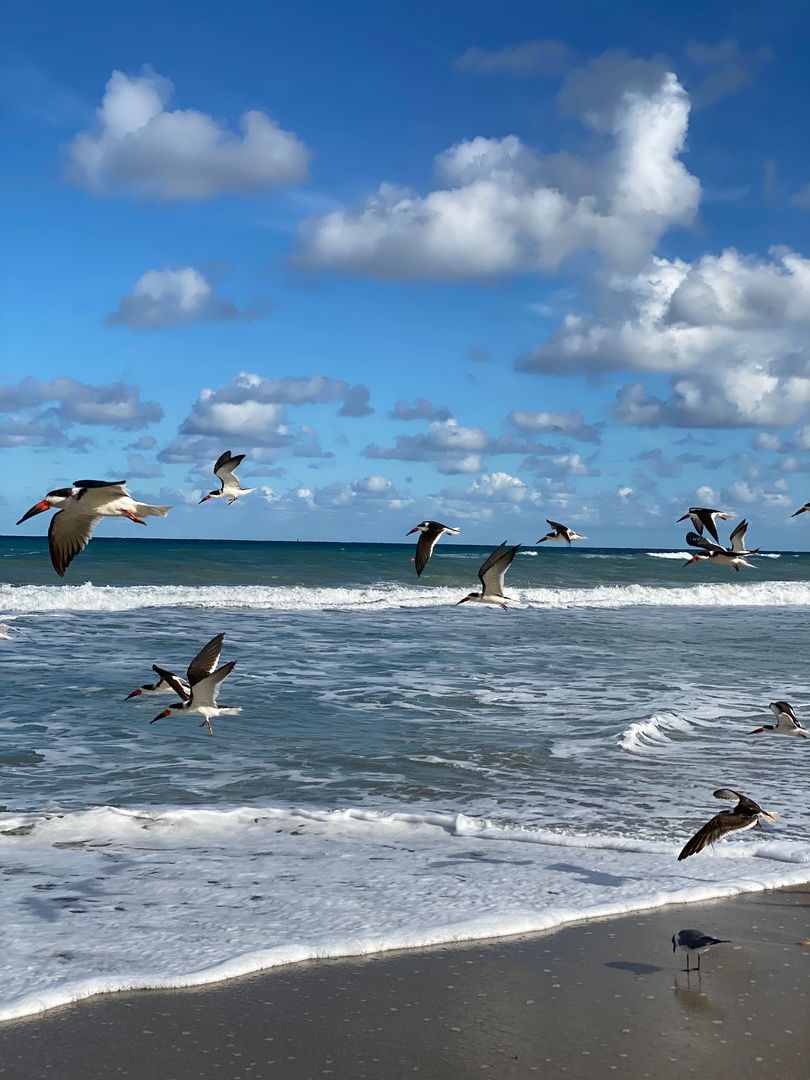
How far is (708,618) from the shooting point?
30.5m

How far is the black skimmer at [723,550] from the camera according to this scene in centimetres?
1228

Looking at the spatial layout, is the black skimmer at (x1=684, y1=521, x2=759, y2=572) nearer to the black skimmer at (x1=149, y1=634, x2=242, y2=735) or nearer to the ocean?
the ocean

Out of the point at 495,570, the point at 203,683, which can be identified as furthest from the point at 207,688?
the point at 495,570

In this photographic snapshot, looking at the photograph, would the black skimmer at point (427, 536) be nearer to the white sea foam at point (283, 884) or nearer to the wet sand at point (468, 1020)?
the white sea foam at point (283, 884)

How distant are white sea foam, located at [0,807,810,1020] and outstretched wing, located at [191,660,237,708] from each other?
70.6 inches

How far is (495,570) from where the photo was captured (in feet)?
42.5

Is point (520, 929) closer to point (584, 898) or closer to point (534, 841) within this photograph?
point (584, 898)

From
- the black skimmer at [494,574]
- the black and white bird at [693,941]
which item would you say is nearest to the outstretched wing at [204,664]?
the black skimmer at [494,574]

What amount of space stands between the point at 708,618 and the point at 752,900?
25273mm

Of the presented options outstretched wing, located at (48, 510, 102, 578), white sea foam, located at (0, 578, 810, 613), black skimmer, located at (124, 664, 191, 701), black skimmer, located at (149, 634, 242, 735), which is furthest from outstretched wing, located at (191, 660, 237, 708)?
white sea foam, located at (0, 578, 810, 613)

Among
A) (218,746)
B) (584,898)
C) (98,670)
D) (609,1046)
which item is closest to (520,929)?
(584,898)

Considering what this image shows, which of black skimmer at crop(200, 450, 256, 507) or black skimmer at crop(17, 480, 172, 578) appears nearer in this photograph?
black skimmer at crop(17, 480, 172, 578)

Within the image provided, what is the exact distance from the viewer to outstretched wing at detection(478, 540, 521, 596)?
12.4m

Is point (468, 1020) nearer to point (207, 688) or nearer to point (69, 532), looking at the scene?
point (69, 532)
